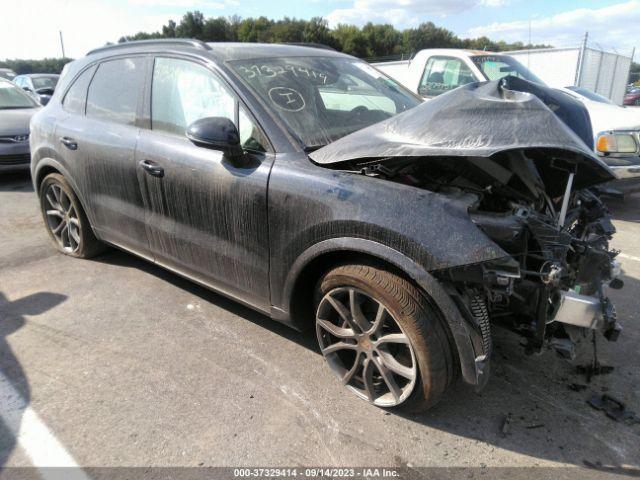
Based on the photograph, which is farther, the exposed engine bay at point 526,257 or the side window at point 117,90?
the side window at point 117,90

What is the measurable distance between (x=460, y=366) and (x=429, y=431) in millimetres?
399

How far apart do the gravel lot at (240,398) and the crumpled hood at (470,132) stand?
126 cm

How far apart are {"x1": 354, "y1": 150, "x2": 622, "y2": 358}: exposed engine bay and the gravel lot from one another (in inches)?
17.4

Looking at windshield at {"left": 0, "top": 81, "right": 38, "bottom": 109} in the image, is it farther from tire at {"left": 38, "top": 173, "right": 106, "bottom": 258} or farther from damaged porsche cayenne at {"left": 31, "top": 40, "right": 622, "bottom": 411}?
damaged porsche cayenne at {"left": 31, "top": 40, "right": 622, "bottom": 411}

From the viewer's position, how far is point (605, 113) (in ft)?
21.5

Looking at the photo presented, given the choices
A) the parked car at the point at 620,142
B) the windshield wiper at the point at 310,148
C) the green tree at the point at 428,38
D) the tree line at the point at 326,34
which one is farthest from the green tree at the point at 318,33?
the windshield wiper at the point at 310,148

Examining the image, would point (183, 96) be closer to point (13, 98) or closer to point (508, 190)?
point (508, 190)

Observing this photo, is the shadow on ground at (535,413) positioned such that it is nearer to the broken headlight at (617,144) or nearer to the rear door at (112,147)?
the rear door at (112,147)

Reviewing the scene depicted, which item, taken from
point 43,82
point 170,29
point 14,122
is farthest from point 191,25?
point 14,122

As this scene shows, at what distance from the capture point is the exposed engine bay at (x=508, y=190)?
2090 millimetres

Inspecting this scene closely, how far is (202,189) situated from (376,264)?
120cm

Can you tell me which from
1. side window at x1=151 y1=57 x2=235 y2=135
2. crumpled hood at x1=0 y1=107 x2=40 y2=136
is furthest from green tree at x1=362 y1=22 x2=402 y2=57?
side window at x1=151 y1=57 x2=235 y2=135

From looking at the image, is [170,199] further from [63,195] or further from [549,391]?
[549,391]

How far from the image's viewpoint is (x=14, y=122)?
7.71m
